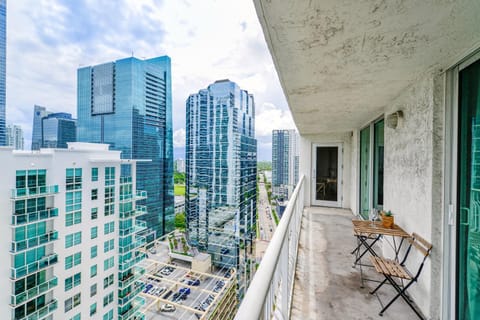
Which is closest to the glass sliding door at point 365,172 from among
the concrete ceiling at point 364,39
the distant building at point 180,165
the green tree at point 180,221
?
the concrete ceiling at point 364,39

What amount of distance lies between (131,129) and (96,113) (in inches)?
90.7

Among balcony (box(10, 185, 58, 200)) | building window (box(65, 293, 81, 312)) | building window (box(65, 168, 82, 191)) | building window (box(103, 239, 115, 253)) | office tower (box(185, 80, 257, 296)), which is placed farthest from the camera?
office tower (box(185, 80, 257, 296))

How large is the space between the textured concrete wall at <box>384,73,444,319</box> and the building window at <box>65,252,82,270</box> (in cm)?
647

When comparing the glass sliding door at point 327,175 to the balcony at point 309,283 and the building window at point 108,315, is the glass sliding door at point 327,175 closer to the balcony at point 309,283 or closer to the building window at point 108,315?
the balcony at point 309,283

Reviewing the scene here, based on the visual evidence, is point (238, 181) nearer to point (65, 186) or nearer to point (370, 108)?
point (65, 186)

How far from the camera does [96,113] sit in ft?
32.0

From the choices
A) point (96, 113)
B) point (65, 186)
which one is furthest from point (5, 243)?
point (96, 113)

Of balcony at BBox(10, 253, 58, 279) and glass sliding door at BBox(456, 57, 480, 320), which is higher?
glass sliding door at BBox(456, 57, 480, 320)

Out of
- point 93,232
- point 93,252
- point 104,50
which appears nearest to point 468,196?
point 93,232

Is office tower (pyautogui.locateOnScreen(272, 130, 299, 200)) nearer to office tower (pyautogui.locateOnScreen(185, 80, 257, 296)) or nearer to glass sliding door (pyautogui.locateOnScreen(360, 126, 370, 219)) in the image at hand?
office tower (pyautogui.locateOnScreen(185, 80, 257, 296))

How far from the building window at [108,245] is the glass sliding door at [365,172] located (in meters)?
6.58

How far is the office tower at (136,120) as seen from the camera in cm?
932

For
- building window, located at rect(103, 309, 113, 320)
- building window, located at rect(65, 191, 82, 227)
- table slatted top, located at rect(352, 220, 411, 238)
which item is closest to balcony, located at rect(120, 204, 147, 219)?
building window, located at rect(65, 191, 82, 227)

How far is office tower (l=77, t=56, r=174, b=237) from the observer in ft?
30.6
